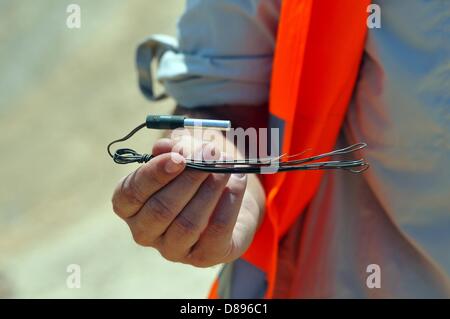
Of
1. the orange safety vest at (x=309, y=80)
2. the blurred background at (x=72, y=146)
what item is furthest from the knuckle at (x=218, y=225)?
the blurred background at (x=72, y=146)

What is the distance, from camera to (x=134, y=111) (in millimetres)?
3268

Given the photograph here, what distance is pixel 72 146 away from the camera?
10.2 ft

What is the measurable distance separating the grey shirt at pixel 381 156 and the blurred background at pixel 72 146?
1.16 meters

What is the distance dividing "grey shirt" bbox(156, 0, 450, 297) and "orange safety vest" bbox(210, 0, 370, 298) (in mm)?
38

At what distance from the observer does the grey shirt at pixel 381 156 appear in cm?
88

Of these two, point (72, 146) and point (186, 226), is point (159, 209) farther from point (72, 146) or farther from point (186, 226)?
point (72, 146)

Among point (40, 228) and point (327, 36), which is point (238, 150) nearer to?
point (327, 36)

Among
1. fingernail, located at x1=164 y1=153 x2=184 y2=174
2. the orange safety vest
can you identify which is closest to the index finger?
fingernail, located at x1=164 y1=153 x2=184 y2=174

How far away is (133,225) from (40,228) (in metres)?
2.10

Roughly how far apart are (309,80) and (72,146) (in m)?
2.34

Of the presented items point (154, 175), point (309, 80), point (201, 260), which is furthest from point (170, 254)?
point (309, 80)

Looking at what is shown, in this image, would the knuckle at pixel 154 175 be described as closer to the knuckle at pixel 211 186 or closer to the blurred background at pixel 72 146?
the knuckle at pixel 211 186

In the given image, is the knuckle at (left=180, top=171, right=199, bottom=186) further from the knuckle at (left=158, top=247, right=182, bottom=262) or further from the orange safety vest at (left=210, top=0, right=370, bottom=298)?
the orange safety vest at (left=210, top=0, right=370, bottom=298)

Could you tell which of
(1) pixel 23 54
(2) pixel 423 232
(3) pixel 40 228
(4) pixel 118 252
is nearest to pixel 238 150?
(2) pixel 423 232
